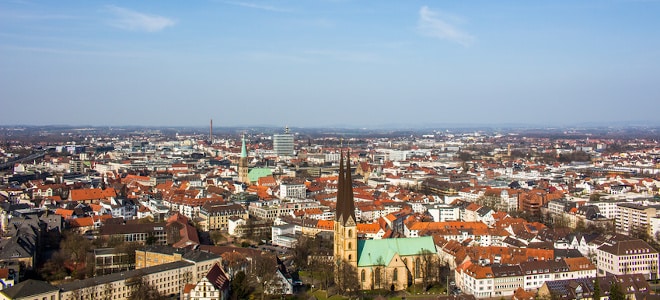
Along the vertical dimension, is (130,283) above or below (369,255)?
below

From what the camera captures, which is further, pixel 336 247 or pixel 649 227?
pixel 649 227

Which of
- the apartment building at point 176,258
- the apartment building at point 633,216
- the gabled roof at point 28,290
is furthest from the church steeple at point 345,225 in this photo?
the apartment building at point 633,216

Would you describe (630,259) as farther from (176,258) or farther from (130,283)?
(130,283)

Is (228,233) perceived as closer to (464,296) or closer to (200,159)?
(464,296)

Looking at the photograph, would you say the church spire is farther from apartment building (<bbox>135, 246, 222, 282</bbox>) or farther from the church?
apartment building (<bbox>135, 246, 222, 282</bbox>)

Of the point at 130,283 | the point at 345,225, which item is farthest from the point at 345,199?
the point at 130,283

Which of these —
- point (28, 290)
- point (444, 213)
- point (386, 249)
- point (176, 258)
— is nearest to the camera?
point (28, 290)

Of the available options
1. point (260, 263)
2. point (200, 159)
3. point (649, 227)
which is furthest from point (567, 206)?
point (200, 159)
